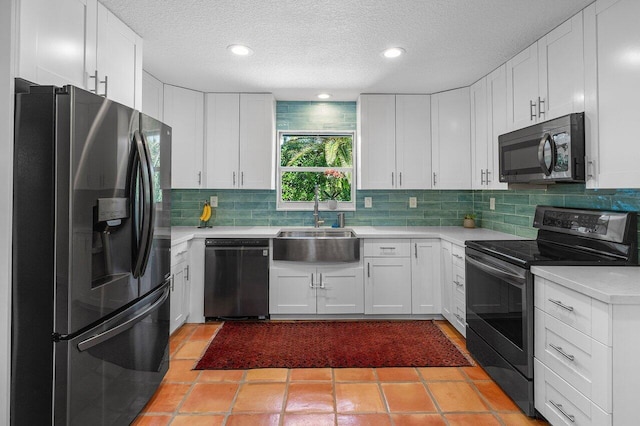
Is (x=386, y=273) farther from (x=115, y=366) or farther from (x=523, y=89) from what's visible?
(x=115, y=366)

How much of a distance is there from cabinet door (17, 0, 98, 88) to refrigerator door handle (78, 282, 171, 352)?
1.10 m

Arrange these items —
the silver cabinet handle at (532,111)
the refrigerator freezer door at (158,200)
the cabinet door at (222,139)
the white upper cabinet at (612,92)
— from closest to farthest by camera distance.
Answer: the white upper cabinet at (612,92), the refrigerator freezer door at (158,200), the silver cabinet handle at (532,111), the cabinet door at (222,139)

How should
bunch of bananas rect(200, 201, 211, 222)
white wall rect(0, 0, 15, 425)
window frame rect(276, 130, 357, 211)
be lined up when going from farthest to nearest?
1. window frame rect(276, 130, 357, 211)
2. bunch of bananas rect(200, 201, 211, 222)
3. white wall rect(0, 0, 15, 425)

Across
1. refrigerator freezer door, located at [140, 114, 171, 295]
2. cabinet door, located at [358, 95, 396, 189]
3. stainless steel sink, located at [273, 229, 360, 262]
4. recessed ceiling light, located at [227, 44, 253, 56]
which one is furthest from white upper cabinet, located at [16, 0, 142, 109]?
cabinet door, located at [358, 95, 396, 189]

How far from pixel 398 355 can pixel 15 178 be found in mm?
2521

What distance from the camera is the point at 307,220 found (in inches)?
161

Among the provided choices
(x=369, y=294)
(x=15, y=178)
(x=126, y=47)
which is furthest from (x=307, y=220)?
(x=15, y=178)

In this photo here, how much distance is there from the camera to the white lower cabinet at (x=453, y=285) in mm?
2963

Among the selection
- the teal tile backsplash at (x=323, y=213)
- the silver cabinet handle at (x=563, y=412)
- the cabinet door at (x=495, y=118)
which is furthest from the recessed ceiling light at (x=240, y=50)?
the silver cabinet handle at (x=563, y=412)

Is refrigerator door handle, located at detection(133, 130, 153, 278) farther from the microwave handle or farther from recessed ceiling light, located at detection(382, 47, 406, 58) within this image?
the microwave handle

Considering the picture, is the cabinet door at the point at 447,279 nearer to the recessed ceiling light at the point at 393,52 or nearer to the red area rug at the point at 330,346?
the red area rug at the point at 330,346

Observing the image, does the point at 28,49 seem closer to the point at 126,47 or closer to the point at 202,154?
the point at 126,47

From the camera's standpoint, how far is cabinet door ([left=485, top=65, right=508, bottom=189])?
2930 millimetres

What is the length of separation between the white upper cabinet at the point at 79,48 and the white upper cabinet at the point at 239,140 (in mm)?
1262
